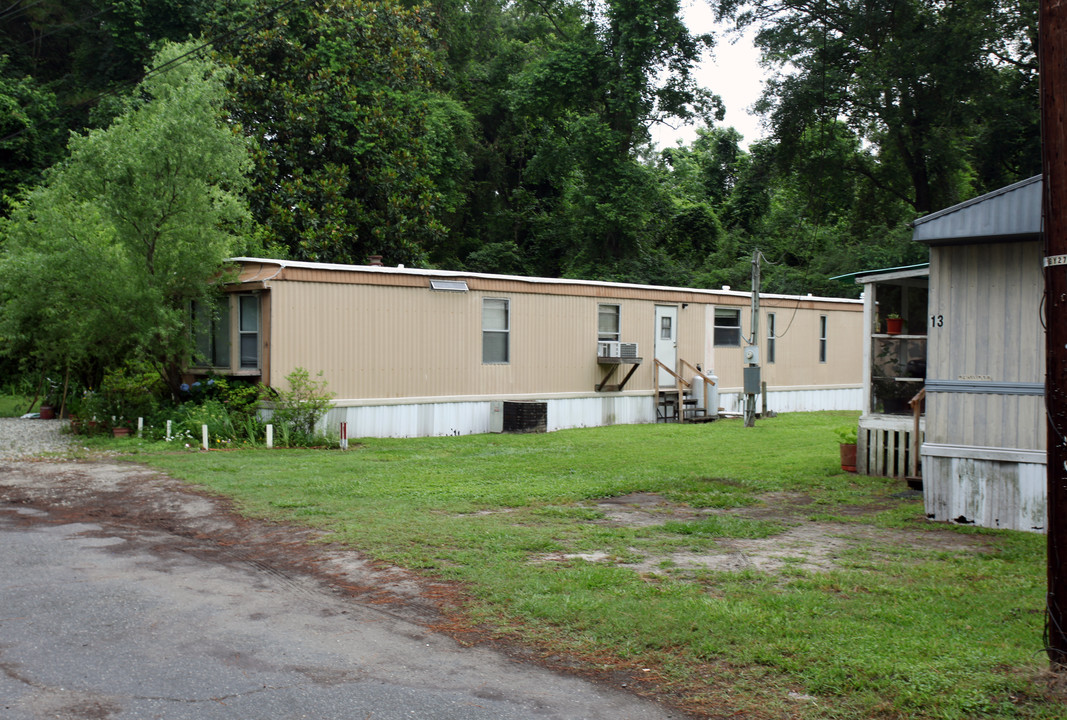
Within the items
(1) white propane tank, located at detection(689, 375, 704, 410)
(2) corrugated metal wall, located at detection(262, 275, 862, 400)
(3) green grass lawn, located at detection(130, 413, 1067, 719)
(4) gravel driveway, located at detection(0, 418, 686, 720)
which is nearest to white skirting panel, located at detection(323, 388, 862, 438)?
(2) corrugated metal wall, located at detection(262, 275, 862, 400)

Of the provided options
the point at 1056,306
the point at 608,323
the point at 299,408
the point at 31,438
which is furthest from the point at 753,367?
the point at 1056,306

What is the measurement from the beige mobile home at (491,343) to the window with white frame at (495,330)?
0.02 m

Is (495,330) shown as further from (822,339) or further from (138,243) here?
(822,339)

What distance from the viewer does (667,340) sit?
19.7 m

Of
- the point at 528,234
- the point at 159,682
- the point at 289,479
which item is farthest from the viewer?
the point at 528,234

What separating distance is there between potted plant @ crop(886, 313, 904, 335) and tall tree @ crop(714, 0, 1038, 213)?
50.9 feet

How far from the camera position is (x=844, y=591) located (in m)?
5.77

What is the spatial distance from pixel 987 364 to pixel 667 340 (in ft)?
38.8

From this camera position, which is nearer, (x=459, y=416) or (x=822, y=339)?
(x=459, y=416)

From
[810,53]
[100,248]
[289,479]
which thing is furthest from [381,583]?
[810,53]

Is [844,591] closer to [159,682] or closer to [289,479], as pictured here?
[159,682]

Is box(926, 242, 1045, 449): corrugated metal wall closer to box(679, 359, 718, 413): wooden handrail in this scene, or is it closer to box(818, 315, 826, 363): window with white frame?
box(679, 359, 718, 413): wooden handrail

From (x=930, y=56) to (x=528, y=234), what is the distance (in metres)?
15.5

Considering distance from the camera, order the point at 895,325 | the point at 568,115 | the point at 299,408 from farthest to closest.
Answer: the point at 568,115, the point at 299,408, the point at 895,325
